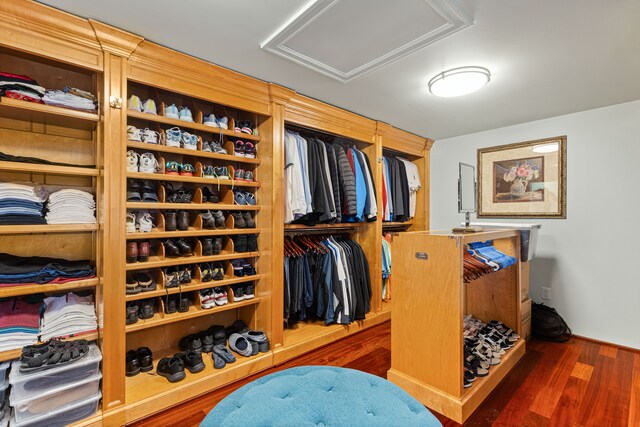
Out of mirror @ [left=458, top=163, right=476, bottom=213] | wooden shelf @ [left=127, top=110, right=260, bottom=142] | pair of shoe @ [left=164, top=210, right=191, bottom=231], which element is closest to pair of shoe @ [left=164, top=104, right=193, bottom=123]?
wooden shelf @ [left=127, top=110, right=260, bottom=142]

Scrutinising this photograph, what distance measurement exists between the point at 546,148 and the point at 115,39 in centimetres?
374

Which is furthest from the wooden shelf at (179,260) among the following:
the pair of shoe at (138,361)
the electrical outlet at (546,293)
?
the electrical outlet at (546,293)

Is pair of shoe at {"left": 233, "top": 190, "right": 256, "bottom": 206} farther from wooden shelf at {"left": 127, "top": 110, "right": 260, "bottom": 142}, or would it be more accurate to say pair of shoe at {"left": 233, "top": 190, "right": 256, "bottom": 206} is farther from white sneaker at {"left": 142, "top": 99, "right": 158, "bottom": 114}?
white sneaker at {"left": 142, "top": 99, "right": 158, "bottom": 114}

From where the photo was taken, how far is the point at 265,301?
231 centimetres

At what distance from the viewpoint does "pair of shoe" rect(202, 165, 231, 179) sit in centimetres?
214

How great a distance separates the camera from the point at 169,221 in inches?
76.7

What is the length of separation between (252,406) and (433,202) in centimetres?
355

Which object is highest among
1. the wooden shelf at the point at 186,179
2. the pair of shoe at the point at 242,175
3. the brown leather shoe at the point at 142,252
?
the pair of shoe at the point at 242,175

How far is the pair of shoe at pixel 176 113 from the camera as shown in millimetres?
1929

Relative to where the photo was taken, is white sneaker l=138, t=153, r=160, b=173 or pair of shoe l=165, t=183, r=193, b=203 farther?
pair of shoe l=165, t=183, r=193, b=203

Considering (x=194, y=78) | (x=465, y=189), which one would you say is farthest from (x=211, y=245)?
(x=465, y=189)

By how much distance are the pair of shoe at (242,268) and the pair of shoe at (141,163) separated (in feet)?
2.84

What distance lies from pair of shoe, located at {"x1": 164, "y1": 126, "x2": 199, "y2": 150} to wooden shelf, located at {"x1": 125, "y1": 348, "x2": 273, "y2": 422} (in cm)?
150

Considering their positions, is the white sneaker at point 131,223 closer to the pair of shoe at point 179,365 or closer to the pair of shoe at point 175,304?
the pair of shoe at point 175,304
